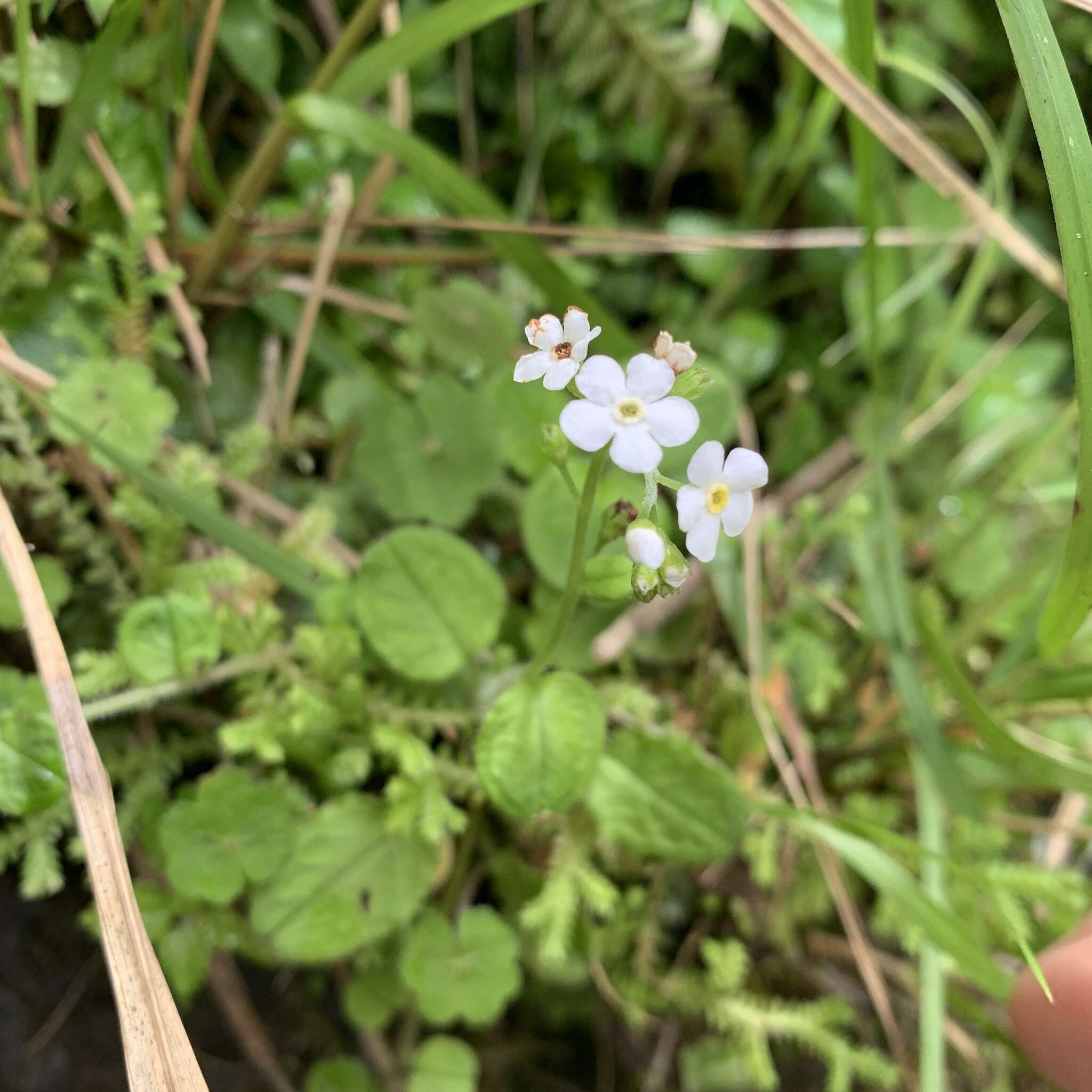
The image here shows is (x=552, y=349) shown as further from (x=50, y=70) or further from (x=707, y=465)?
(x=50, y=70)

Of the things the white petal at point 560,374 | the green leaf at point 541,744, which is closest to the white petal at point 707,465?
the white petal at point 560,374

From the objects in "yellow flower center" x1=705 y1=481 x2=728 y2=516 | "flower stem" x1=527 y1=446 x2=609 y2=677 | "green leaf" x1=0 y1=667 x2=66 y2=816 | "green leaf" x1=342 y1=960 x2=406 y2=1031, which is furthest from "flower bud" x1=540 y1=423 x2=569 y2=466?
"green leaf" x1=342 y1=960 x2=406 y2=1031

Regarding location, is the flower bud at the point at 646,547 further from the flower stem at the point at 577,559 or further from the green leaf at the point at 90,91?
the green leaf at the point at 90,91

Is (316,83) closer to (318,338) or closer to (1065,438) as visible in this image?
(318,338)

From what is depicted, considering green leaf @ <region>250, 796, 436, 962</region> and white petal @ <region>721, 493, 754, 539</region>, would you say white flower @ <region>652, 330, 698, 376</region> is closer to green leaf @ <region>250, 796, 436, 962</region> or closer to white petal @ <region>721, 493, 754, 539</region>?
white petal @ <region>721, 493, 754, 539</region>

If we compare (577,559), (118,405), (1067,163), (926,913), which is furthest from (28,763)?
(1067,163)

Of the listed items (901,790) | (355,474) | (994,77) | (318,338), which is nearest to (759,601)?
(901,790)
